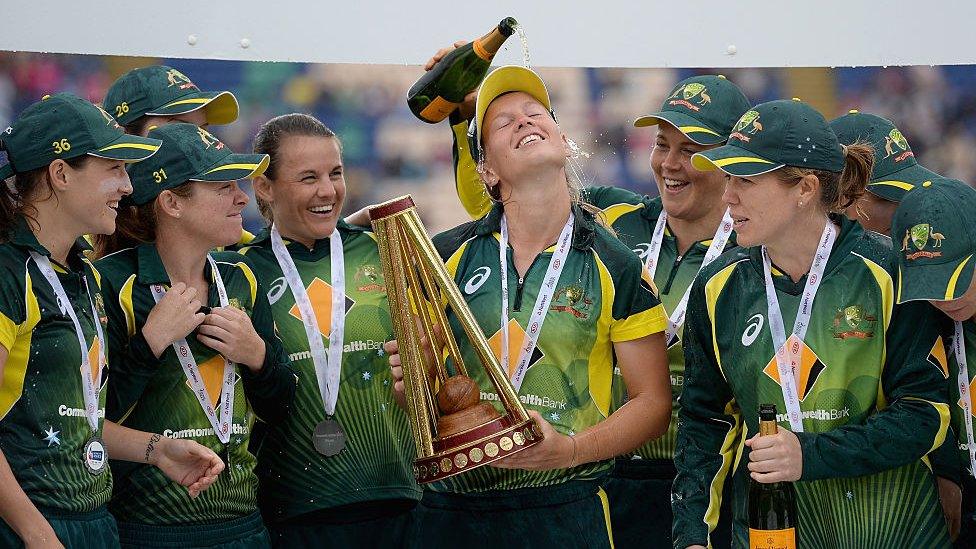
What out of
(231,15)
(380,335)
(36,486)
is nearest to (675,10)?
(231,15)

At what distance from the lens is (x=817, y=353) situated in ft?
8.82

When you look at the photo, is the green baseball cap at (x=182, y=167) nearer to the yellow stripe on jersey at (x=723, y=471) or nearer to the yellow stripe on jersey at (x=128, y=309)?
the yellow stripe on jersey at (x=128, y=309)

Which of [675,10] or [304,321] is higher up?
[675,10]

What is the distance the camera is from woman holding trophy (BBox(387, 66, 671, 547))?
289 centimetres

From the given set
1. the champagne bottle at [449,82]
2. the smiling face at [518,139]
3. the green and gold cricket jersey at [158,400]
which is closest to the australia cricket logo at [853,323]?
the smiling face at [518,139]

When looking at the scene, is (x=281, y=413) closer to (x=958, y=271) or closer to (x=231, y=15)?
(x=958, y=271)

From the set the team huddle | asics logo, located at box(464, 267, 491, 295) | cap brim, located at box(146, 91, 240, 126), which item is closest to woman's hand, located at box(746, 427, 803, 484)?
the team huddle

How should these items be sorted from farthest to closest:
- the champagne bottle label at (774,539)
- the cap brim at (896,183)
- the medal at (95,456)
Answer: the cap brim at (896,183) < the medal at (95,456) < the champagne bottle label at (774,539)

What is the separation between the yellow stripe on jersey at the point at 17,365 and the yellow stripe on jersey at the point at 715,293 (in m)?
1.52

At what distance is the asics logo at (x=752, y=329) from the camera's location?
2756mm

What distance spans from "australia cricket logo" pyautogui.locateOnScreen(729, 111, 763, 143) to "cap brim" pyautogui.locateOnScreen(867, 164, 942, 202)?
865mm

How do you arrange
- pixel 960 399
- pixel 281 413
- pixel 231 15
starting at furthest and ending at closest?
pixel 231 15 → pixel 281 413 → pixel 960 399

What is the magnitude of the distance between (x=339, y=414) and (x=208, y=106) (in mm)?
1200

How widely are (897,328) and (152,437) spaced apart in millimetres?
1745
